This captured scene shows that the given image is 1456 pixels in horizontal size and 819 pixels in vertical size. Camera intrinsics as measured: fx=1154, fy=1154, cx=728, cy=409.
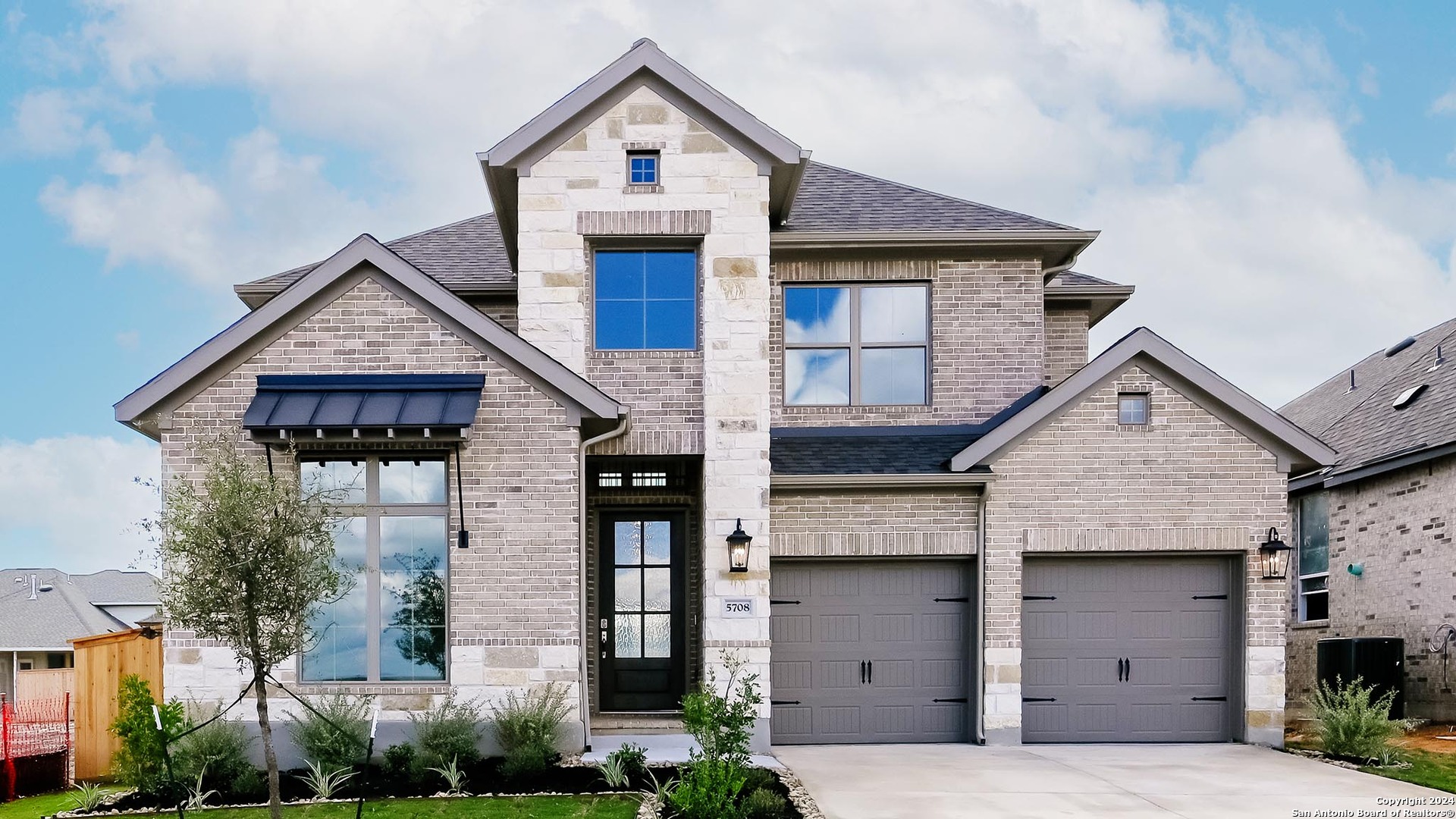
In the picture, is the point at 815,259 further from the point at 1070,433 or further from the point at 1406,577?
the point at 1406,577

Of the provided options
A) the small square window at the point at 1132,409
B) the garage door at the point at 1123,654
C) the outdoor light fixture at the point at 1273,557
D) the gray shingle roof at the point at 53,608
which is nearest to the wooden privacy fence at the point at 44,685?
the garage door at the point at 1123,654

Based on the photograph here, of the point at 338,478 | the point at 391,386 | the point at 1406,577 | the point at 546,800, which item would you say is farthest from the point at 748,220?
the point at 1406,577

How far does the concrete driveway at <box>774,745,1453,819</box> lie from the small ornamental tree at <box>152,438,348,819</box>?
4603 millimetres

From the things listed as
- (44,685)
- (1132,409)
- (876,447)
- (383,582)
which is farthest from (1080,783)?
(44,685)

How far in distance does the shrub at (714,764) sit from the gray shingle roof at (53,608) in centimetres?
2970

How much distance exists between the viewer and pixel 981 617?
13.5 metres

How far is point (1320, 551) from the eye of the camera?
19.4 meters

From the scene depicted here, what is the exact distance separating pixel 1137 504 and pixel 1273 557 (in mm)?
1617

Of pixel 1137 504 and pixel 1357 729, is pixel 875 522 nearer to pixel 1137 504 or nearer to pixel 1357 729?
pixel 1137 504

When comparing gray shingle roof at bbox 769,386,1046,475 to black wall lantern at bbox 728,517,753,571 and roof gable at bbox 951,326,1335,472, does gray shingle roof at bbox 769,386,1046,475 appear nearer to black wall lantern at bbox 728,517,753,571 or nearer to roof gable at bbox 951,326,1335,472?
roof gable at bbox 951,326,1335,472

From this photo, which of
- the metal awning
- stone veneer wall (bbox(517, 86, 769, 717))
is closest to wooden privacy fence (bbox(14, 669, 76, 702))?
the metal awning

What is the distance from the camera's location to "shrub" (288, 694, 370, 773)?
11.1 metres

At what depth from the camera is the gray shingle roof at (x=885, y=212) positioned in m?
14.8

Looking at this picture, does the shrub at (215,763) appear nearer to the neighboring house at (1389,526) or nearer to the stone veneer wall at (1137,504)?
the stone veneer wall at (1137,504)
